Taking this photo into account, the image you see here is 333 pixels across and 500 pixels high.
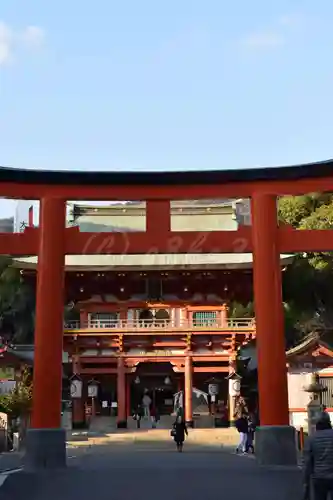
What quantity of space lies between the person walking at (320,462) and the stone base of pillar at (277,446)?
6.59 meters

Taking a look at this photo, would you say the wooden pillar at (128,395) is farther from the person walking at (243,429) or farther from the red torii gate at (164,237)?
the red torii gate at (164,237)

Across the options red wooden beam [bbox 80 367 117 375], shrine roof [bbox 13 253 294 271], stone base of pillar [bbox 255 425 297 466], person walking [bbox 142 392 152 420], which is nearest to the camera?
stone base of pillar [bbox 255 425 297 466]

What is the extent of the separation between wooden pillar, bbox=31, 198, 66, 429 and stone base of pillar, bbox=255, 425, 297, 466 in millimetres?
4232

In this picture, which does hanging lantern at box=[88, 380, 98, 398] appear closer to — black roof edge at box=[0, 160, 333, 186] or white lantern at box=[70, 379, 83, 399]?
white lantern at box=[70, 379, 83, 399]

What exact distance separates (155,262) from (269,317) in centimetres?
1275

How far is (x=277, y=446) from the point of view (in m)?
12.9

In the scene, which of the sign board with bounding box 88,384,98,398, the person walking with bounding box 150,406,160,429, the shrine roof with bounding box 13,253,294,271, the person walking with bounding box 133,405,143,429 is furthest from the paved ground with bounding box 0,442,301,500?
the person walking with bounding box 150,406,160,429

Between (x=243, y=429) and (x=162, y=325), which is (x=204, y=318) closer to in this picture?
(x=162, y=325)

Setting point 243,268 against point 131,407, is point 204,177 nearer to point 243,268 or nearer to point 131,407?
point 243,268

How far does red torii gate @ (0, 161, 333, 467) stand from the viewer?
1335 centimetres

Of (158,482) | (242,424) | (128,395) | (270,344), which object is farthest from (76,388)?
(158,482)

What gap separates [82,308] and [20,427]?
917cm

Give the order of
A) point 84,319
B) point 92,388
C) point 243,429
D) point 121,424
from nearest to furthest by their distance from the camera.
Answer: point 243,429 < point 121,424 < point 92,388 < point 84,319

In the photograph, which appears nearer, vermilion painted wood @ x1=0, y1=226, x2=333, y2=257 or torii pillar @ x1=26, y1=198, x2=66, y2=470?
torii pillar @ x1=26, y1=198, x2=66, y2=470
